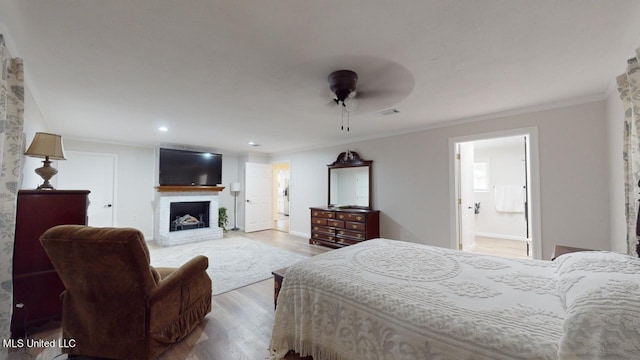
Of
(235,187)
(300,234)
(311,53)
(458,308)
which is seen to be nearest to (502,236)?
(300,234)

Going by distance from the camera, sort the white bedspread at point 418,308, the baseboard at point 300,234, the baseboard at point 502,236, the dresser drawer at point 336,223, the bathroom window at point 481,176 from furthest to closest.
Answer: the bathroom window at point 481,176 < the baseboard at point 300,234 < the baseboard at point 502,236 < the dresser drawer at point 336,223 < the white bedspread at point 418,308

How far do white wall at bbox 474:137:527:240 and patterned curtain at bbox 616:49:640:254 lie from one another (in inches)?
153

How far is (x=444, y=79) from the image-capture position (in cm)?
230

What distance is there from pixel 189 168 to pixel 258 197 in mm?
1966

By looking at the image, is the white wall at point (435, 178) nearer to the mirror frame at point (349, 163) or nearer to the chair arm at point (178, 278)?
the mirror frame at point (349, 163)

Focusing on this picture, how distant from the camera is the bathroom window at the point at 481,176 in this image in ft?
20.6

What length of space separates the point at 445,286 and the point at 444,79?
1.83 m

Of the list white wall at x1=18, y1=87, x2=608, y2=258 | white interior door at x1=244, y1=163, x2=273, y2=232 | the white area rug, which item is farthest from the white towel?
white interior door at x1=244, y1=163, x2=273, y2=232

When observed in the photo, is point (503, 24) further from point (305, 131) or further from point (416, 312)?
point (305, 131)

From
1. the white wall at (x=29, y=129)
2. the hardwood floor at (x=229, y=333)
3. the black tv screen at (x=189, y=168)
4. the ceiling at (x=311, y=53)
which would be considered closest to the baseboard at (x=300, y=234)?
the black tv screen at (x=189, y=168)

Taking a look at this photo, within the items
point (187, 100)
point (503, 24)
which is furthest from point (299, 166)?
point (503, 24)

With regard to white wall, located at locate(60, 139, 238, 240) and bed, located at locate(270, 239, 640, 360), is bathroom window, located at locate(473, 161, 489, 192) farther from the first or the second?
white wall, located at locate(60, 139, 238, 240)

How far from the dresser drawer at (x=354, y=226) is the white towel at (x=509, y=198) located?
387 centimetres

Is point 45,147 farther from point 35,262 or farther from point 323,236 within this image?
point 323,236
